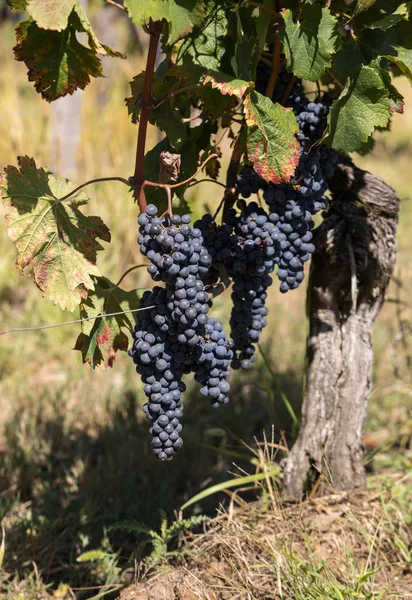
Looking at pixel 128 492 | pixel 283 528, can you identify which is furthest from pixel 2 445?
pixel 283 528

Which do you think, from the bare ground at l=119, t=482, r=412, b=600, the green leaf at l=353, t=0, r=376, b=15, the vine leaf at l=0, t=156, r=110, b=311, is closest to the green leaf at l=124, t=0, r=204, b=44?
the green leaf at l=353, t=0, r=376, b=15

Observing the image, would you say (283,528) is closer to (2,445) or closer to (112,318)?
(112,318)

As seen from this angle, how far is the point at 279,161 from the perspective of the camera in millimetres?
1604

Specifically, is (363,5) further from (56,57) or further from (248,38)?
(56,57)

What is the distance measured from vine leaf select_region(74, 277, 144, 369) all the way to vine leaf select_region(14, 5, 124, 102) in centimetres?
55

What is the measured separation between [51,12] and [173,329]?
788 mm

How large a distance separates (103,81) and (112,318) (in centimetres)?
590

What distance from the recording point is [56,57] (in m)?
1.56

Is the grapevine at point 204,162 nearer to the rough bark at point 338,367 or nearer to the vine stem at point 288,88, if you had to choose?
the vine stem at point 288,88

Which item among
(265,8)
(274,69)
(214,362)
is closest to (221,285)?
(214,362)

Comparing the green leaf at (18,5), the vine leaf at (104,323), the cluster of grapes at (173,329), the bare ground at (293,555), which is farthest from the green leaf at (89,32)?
the bare ground at (293,555)

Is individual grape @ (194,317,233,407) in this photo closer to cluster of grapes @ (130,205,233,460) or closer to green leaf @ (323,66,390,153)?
cluster of grapes @ (130,205,233,460)

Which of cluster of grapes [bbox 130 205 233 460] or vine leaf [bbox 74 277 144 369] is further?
vine leaf [bbox 74 277 144 369]

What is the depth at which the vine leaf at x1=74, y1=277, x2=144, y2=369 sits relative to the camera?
1.78 metres
